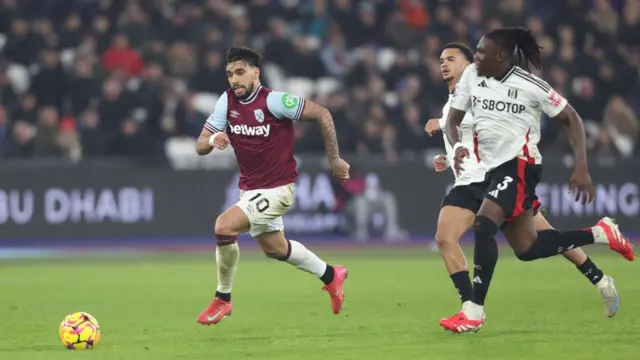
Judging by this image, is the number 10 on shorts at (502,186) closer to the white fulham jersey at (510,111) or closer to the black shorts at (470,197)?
the white fulham jersey at (510,111)

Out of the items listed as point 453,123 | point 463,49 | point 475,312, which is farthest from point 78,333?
point 463,49

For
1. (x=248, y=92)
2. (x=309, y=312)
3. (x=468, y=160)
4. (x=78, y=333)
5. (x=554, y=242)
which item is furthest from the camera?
(x=309, y=312)

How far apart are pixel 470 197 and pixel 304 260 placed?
5.20 feet

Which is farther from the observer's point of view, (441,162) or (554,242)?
(441,162)

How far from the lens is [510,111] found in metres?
9.22

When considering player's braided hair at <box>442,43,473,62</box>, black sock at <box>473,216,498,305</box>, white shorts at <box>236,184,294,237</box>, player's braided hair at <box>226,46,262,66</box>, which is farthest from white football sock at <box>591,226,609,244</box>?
player's braided hair at <box>226,46,262,66</box>

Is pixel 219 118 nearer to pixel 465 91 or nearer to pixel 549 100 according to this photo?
pixel 465 91

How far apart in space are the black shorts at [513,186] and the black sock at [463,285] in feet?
2.15

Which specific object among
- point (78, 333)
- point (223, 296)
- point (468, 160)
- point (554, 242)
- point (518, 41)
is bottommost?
point (223, 296)

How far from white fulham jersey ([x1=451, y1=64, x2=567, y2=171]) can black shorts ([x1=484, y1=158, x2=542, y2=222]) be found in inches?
2.3

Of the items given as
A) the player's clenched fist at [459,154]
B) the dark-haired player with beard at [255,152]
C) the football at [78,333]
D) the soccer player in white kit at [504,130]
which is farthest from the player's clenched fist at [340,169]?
the football at [78,333]

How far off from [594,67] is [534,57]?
1360cm

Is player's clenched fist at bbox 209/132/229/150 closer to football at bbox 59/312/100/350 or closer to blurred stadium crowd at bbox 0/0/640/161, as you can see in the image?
football at bbox 59/312/100/350

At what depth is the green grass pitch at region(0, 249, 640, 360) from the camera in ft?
27.9
